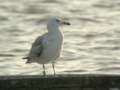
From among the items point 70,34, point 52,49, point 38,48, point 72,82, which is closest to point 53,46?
point 52,49

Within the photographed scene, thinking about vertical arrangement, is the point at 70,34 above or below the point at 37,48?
below

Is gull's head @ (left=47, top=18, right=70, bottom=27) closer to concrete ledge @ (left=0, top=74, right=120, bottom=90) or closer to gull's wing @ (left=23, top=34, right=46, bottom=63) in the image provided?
gull's wing @ (left=23, top=34, right=46, bottom=63)

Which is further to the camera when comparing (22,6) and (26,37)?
(22,6)

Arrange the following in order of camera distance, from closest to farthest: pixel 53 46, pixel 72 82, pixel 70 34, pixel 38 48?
pixel 72 82 → pixel 53 46 → pixel 38 48 → pixel 70 34

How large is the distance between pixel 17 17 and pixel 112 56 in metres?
7.94

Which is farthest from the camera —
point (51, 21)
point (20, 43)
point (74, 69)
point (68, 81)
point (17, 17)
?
point (17, 17)

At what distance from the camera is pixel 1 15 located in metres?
23.4

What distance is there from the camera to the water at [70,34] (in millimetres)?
15117

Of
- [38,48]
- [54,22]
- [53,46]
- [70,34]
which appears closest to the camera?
[53,46]

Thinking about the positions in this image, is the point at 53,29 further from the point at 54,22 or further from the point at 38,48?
the point at 38,48

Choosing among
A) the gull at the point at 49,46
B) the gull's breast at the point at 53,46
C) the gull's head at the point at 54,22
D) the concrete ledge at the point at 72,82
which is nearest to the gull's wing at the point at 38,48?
the gull at the point at 49,46

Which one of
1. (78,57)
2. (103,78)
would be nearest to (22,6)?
(78,57)

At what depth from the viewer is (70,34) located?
64.9 feet

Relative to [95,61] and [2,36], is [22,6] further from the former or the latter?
[95,61]
